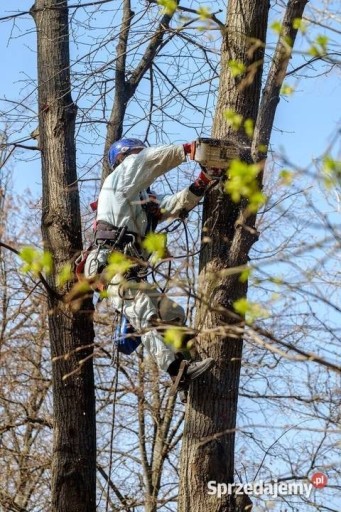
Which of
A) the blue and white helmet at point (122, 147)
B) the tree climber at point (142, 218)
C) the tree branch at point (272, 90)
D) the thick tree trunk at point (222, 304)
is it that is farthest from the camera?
the blue and white helmet at point (122, 147)

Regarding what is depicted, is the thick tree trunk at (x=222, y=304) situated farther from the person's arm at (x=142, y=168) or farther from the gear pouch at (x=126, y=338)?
the gear pouch at (x=126, y=338)

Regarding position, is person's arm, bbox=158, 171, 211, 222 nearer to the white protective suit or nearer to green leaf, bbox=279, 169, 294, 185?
the white protective suit

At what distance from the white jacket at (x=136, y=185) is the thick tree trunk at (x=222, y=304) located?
0.44 meters

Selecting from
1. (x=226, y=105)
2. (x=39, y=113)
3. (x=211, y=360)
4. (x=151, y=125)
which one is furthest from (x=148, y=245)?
(x=151, y=125)

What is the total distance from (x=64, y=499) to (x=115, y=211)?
5.77 ft

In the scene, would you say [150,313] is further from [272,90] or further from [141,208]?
[272,90]

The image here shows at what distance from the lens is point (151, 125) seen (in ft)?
23.2

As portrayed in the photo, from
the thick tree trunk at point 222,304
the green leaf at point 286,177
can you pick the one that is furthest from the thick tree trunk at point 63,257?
the green leaf at point 286,177

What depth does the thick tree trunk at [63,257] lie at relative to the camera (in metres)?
5.36

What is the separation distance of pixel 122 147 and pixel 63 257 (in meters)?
0.91

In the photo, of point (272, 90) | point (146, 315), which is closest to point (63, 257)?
point (146, 315)

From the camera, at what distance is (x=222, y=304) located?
487 cm

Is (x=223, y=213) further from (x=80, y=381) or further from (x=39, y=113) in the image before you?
(x=39, y=113)

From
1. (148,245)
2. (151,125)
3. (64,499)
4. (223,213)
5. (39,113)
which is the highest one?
(151,125)
